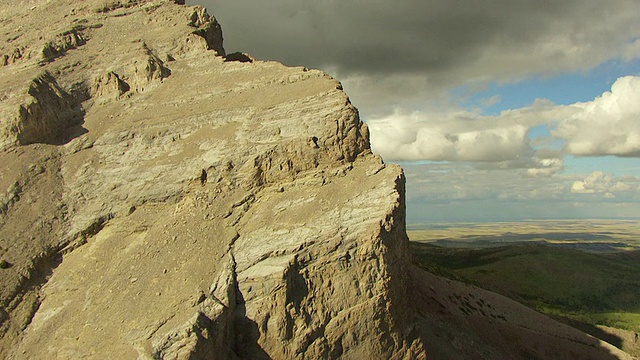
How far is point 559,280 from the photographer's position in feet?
260

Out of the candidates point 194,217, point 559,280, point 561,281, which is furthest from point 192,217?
point 559,280

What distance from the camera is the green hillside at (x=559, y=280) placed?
6312 cm

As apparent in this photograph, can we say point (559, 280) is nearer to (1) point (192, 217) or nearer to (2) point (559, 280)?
(2) point (559, 280)

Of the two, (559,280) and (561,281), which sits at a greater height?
(559,280)

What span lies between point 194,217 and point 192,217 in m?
0.11

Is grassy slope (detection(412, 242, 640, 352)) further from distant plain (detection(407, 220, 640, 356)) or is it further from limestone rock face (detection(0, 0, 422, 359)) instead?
limestone rock face (detection(0, 0, 422, 359))

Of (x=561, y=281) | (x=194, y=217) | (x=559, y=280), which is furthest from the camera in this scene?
(x=559, y=280)

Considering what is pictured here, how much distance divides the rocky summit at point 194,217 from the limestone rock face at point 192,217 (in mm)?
83

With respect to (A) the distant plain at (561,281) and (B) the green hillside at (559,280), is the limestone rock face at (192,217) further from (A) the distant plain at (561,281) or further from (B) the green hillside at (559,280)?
(B) the green hillside at (559,280)

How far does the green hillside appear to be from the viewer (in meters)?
63.1

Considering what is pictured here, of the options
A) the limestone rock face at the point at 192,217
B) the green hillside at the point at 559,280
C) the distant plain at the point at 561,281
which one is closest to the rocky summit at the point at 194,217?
the limestone rock face at the point at 192,217

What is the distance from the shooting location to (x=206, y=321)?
1730 cm

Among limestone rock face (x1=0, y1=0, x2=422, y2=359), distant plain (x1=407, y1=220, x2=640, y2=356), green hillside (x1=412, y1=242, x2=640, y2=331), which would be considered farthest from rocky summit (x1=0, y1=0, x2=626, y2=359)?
green hillside (x1=412, y1=242, x2=640, y2=331)

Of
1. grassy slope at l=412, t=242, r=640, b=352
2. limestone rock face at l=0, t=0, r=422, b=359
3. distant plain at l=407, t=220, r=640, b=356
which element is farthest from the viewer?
grassy slope at l=412, t=242, r=640, b=352
